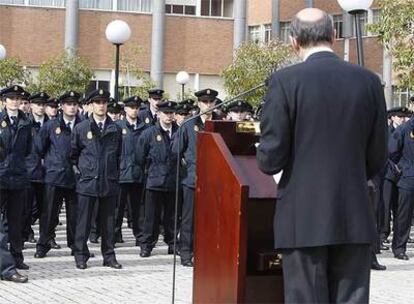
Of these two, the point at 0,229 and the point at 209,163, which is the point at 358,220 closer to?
the point at 209,163

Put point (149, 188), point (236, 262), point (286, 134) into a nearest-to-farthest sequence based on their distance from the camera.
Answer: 1. point (286, 134)
2. point (236, 262)
3. point (149, 188)

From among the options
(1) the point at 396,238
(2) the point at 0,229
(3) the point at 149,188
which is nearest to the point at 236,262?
(2) the point at 0,229

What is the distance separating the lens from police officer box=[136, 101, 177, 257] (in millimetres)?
12516

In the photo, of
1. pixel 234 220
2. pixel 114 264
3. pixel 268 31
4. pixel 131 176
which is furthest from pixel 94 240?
pixel 268 31

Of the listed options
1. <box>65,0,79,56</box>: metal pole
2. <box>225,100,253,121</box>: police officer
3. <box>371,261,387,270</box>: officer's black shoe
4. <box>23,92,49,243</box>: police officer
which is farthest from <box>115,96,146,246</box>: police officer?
<box>65,0,79,56</box>: metal pole

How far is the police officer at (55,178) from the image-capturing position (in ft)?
38.7

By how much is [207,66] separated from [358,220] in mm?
39494

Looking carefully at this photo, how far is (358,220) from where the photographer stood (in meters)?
4.74

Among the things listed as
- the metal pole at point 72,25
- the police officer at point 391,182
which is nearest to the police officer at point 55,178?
the police officer at point 391,182

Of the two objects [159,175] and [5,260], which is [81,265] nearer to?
[5,260]

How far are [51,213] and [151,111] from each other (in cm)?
349

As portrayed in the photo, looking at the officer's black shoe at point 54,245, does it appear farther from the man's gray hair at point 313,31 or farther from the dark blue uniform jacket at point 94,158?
the man's gray hair at point 313,31

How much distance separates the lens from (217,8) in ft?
148

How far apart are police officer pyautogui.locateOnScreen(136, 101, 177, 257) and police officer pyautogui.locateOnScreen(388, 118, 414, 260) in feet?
10.8
